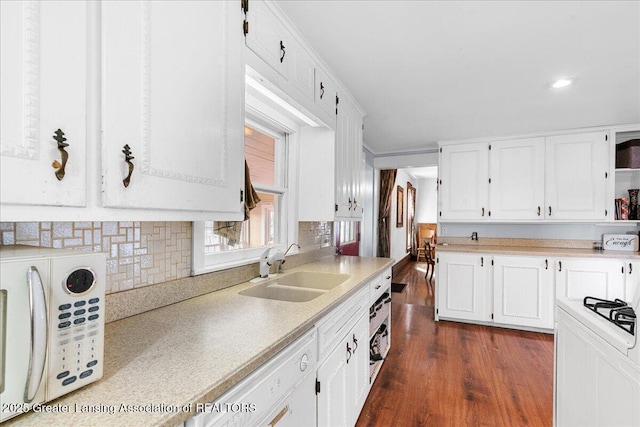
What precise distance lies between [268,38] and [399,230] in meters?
6.08

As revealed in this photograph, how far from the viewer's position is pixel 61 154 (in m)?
0.67

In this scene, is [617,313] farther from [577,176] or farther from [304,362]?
[577,176]

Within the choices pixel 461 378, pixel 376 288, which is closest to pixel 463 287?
pixel 461 378

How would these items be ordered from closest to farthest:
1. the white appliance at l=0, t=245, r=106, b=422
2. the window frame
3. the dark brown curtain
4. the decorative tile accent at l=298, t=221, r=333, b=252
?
the white appliance at l=0, t=245, r=106, b=422
the window frame
the decorative tile accent at l=298, t=221, r=333, b=252
the dark brown curtain

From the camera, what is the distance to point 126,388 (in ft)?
2.28

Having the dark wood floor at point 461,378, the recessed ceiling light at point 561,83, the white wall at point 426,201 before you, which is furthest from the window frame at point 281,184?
the white wall at point 426,201

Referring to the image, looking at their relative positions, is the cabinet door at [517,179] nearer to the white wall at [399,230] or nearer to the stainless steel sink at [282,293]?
the white wall at [399,230]

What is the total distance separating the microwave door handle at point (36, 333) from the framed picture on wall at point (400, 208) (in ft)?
21.4

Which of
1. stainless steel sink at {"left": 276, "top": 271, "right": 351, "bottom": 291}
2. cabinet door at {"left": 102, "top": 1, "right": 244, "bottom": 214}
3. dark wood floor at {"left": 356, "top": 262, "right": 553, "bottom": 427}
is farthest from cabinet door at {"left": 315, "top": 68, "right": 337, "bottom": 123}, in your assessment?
dark wood floor at {"left": 356, "top": 262, "right": 553, "bottom": 427}

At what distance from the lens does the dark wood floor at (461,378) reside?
201 cm

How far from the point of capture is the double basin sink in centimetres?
172


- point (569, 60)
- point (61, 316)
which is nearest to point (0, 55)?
point (61, 316)

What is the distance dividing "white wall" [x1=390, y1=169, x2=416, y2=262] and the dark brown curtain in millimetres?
515

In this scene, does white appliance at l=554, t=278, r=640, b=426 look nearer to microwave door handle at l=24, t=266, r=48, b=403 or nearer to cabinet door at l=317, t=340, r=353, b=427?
cabinet door at l=317, t=340, r=353, b=427
